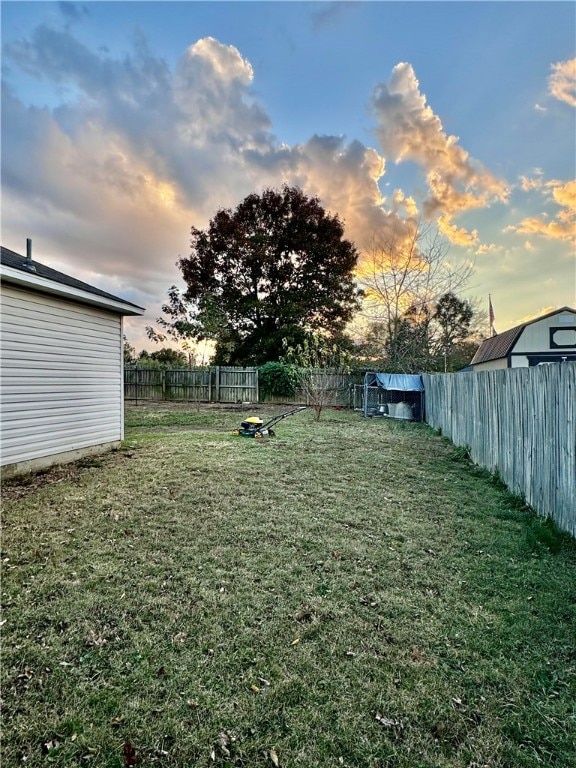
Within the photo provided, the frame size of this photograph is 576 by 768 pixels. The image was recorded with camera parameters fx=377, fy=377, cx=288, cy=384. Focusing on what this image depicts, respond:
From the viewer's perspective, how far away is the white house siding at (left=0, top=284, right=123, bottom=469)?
5246 millimetres

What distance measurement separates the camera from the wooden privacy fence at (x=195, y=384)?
17203 mm

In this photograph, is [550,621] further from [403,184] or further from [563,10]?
[403,184]

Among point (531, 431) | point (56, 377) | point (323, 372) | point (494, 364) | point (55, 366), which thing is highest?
point (494, 364)

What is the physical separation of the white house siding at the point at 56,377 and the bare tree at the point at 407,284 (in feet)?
43.4

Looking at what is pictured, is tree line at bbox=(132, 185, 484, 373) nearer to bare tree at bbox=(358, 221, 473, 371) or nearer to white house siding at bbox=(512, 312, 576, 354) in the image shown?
bare tree at bbox=(358, 221, 473, 371)

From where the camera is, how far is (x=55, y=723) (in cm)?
156

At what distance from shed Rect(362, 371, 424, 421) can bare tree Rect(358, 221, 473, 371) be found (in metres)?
3.06

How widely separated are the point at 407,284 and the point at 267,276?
7.51 m

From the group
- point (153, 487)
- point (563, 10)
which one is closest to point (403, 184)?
point (563, 10)

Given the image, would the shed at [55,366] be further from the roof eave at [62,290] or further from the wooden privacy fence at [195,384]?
the wooden privacy fence at [195,384]

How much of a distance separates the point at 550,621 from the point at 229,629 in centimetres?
192

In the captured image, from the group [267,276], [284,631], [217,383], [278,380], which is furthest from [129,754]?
[267,276]

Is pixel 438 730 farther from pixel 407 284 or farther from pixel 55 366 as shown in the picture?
pixel 407 284

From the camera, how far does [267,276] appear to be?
20.7m
